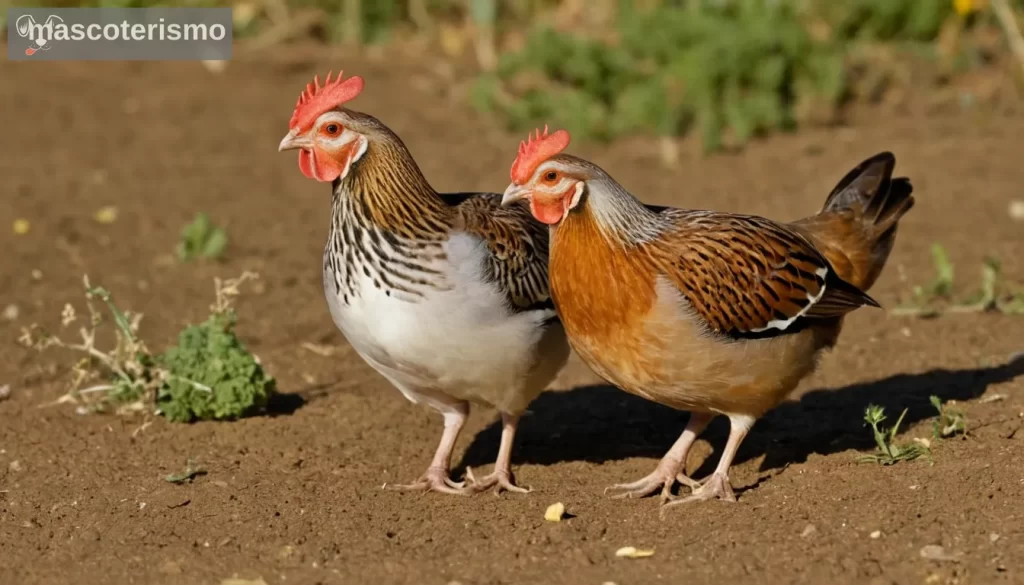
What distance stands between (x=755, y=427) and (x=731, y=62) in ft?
15.5

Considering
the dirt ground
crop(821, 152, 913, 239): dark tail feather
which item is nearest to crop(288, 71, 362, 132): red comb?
the dirt ground

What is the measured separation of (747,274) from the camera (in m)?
5.84

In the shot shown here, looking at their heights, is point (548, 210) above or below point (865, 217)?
above

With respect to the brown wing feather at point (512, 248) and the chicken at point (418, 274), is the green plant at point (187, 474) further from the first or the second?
the brown wing feather at point (512, 248)

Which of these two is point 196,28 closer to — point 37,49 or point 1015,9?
point 37,49

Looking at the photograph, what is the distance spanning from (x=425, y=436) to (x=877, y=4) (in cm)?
690

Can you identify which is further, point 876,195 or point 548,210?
point 876,195

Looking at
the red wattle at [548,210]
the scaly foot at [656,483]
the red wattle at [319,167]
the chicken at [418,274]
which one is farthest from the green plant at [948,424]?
the red wattle at [319,167]

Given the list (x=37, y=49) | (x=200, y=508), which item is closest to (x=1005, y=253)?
(x=200, y=508)

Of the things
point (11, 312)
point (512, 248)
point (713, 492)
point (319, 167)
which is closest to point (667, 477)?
point (713, 492)

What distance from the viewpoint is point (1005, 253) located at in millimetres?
8828

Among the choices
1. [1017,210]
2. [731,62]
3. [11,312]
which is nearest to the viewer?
[11,312]

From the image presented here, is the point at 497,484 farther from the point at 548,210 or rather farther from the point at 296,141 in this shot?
the point at 296,141

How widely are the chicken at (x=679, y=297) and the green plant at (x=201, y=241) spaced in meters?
3.84
